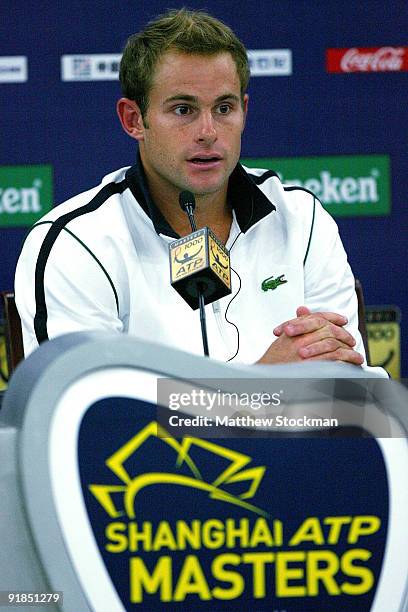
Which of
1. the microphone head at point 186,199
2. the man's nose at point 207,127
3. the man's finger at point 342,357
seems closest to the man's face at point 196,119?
the man's nose at point 207,127

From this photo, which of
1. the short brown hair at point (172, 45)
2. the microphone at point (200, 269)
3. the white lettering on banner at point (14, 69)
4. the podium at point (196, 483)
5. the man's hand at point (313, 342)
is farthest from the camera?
A: the white lettering on banner at point (14, 69)

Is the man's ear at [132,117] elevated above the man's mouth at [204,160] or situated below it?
above

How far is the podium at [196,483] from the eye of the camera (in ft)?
3.12

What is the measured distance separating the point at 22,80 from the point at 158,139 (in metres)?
2.02

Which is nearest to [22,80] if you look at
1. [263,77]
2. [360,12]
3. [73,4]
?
[73,4]

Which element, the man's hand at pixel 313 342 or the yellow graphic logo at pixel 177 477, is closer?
the yellow graphic logo at pixel 177 477

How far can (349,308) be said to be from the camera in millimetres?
2164

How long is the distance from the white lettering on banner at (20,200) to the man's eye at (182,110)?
2.00 metres

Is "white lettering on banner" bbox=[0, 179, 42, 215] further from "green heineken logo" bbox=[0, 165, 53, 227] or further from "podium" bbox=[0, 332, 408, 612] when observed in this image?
"podium" bbox=[0, 332, 408, 612]

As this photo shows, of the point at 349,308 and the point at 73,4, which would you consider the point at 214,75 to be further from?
the point at 73,4

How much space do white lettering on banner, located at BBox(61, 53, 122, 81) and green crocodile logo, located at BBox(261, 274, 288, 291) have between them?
207 cm

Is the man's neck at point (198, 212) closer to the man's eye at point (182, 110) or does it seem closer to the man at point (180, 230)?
the man at point (180, 230)

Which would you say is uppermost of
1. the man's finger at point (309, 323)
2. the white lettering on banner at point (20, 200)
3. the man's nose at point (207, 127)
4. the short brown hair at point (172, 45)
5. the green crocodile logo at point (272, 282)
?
the short brown hair at point (172, 45)

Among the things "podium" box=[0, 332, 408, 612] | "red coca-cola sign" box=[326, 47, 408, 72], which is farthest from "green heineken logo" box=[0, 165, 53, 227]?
"podium" box=[0, 332, 408, 612]
